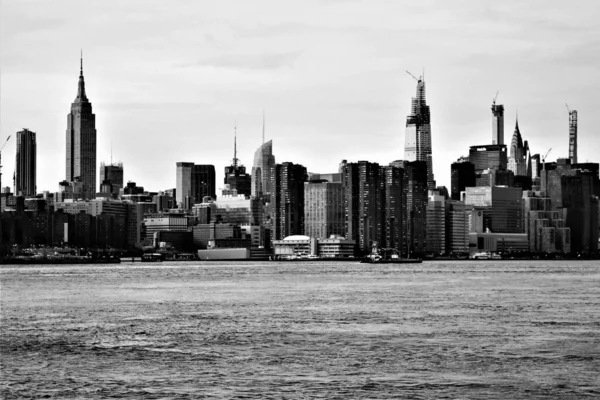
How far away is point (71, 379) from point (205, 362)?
7.58 m

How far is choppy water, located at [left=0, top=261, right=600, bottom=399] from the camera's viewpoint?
5106cm

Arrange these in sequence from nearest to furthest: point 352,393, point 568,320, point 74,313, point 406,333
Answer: point 352,393 < point 406,333 < point 568,320 < point 74,313

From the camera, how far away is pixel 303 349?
212 ft

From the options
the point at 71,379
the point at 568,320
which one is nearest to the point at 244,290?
the point at 568,320

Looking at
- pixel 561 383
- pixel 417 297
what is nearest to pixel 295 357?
pixel 561 383

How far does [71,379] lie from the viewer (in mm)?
54219

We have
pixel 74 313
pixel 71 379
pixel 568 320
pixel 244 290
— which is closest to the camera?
pixel 71 379

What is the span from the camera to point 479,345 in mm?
65812

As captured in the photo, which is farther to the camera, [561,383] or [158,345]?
[158,345]

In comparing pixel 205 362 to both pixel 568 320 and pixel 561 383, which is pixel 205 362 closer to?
pixel 561 383

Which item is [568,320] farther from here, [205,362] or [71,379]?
[71,379]

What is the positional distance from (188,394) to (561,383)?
1563 cm

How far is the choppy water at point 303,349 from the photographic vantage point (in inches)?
2010

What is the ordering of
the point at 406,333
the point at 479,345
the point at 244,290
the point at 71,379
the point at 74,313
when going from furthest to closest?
1. the point at 244,290
2. the point at 74,313
3. the point at 406,333
4. the point at 479,345
5. the point at 71,379
